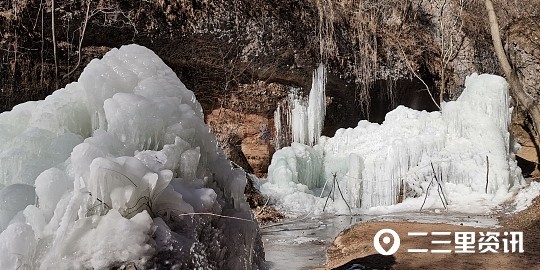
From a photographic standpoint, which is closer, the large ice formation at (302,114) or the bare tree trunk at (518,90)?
the bare tree trunk at (518,90)

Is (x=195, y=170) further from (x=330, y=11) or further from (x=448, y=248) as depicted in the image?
(x=330, y=11)

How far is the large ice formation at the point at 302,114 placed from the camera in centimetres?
1845

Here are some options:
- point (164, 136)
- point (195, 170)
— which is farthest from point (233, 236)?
point (164, 136)

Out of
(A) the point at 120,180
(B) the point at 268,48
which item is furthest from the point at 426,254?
(B) the point at 268,48

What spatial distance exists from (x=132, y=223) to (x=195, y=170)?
0.81 metres

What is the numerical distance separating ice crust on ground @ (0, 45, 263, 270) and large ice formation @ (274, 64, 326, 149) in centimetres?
1420

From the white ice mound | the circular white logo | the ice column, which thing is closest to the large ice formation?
the ice column

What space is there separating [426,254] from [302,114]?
11.0m

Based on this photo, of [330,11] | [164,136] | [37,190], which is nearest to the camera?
[37,190]

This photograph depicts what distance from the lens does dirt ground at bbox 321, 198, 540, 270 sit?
7.19 metres

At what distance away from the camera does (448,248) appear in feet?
27.3

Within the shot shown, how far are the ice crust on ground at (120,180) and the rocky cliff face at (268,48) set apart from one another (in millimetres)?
11208

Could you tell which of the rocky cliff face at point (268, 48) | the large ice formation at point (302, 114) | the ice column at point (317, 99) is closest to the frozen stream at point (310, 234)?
the large ice formation at point (302, 114)

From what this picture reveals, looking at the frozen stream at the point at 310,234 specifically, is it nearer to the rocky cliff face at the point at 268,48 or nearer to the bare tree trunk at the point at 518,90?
the bare tree trunk at the point at 518,90
